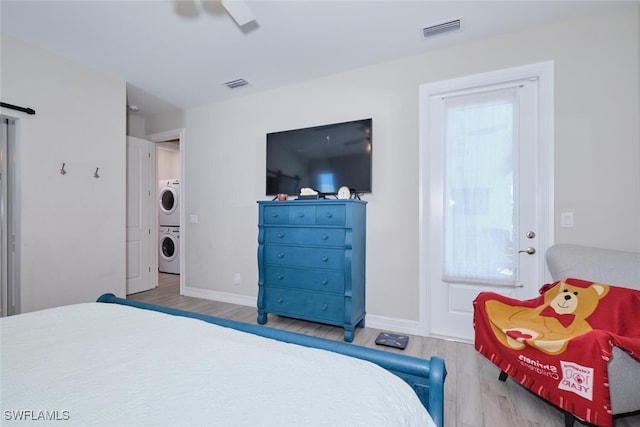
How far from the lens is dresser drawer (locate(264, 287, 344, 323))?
98.9 inches

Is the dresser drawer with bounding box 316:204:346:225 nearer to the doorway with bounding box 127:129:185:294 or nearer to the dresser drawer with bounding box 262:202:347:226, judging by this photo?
the dresser drawer with bounding box 262:202:347:226

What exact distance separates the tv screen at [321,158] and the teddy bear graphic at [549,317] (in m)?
1.47

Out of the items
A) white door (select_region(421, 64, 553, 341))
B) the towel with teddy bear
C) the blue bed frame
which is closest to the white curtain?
white door (select_region(421, 64, 553, 341))

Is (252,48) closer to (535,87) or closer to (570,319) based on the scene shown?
(535,87)

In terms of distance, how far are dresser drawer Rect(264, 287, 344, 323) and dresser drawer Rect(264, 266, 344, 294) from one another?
56mm

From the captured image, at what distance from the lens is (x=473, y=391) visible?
1.77 meters

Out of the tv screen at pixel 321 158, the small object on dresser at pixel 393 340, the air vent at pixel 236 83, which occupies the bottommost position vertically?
the small object on dresser at pixel 393 340

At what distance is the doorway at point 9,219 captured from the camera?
2451 millimetres

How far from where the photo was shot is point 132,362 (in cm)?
81

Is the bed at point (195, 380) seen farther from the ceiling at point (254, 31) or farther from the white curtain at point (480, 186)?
the ceiling at point (254, 31)

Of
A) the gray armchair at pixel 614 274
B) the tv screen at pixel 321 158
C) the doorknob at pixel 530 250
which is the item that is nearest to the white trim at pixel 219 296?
the tv screen at pixel 321 158

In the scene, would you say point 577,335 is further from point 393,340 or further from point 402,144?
point 402,144

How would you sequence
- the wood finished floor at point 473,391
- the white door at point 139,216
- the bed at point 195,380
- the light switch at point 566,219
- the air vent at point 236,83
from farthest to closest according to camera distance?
the white door at point 139,216
the air vent at point 236,83
the light switch at point 566,219
the wood finished floor at point 473,391
the bed at point 195,380

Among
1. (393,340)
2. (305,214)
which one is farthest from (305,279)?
(393,340)
